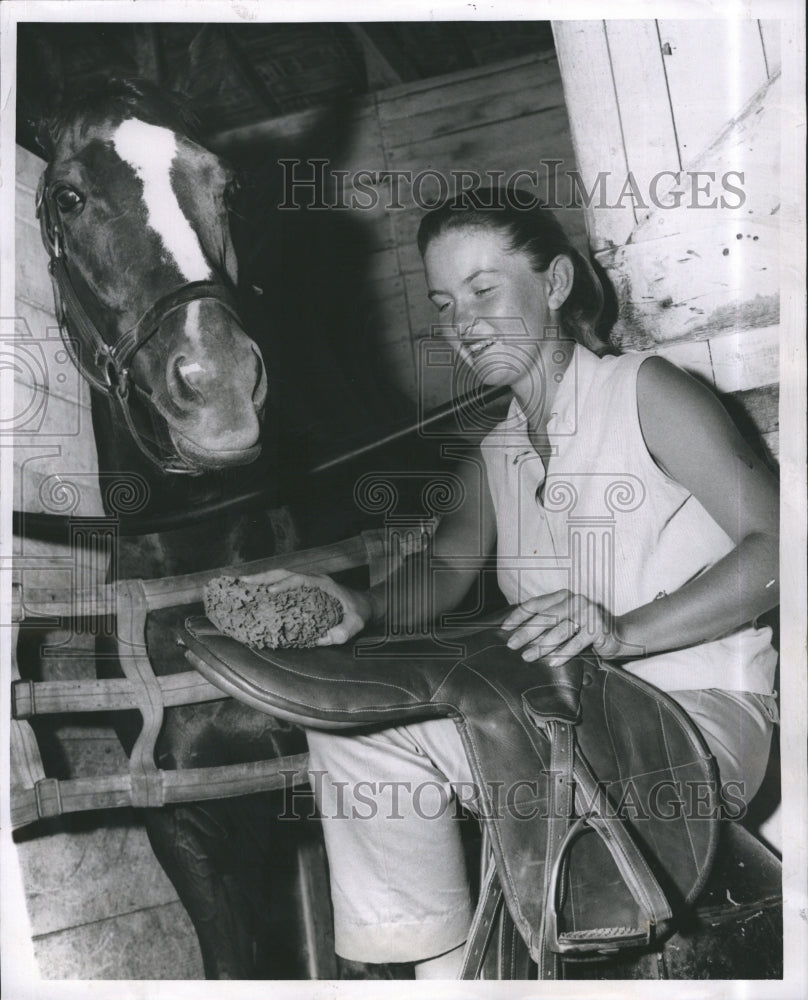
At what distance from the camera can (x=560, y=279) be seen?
1.31m

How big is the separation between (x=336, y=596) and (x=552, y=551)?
0.27 metres

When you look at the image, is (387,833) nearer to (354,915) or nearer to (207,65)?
(354,915)

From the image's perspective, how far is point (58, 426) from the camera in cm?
133

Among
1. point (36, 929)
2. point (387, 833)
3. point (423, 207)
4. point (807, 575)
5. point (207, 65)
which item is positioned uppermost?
point (207, 65)

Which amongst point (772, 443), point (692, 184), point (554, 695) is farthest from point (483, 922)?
point (692, 184)

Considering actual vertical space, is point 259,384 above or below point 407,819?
above

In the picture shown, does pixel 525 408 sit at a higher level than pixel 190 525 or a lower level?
higher

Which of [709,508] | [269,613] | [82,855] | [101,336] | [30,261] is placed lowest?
[82,855]

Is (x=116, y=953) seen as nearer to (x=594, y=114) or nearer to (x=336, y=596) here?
(x=336, y=596)

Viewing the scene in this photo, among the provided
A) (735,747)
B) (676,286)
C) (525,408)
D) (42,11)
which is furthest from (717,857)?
(42,11)

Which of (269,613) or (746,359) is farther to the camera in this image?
(746,359)

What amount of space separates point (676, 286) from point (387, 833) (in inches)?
30.3

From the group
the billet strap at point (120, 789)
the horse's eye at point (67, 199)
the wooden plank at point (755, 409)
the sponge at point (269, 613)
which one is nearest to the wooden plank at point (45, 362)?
the horse's eye at point (67, 199)

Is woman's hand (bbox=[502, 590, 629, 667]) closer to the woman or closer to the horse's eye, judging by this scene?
the woman
